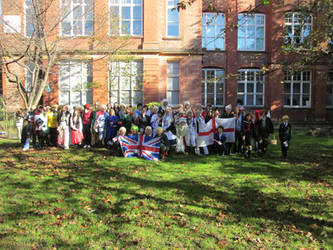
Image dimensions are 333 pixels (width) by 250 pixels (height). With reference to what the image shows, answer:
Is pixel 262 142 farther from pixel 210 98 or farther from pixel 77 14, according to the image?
pixel 210 98

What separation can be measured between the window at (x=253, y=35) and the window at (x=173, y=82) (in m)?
7.32

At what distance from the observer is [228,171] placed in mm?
8352

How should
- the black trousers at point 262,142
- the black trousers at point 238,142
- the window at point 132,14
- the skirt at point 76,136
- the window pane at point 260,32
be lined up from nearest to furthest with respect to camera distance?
the black trousers at point 262,142, the black trousers at point 238,142, the skirt at point 76,136, the window at point 132,14, the window pane at point 260,32

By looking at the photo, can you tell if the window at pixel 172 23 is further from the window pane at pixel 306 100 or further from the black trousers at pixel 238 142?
the window pane at pixel 306 100

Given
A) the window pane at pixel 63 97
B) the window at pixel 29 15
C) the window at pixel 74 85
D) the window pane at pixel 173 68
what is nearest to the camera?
the window at pixel 29 15

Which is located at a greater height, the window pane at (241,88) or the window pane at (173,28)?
the window pane at (173,28)

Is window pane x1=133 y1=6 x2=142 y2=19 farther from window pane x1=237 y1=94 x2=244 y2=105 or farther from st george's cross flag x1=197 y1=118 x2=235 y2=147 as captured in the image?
st george's cross flag x1=197 y1=118 x2=235 y2=147

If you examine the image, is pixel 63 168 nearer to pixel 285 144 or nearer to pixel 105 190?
pixel 105 190

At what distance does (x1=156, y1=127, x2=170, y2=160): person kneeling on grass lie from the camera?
31.2 ft

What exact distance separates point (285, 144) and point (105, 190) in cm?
645

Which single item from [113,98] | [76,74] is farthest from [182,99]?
[76,74]

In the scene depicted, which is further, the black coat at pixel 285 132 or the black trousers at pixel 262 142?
the black trousers at pixel 262 142

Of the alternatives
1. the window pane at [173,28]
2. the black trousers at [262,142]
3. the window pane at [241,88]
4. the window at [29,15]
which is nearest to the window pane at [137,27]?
the window pane at [173,28]

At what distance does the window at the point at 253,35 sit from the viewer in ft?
78.6
